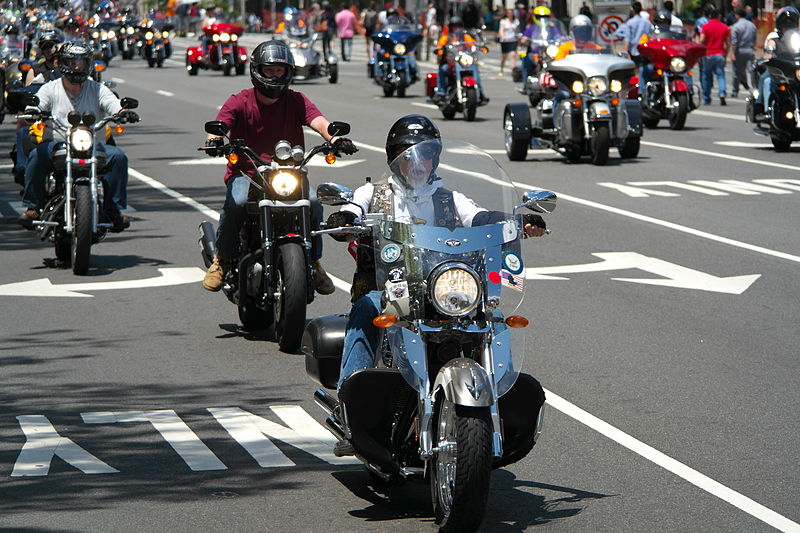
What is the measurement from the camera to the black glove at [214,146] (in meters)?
9.98

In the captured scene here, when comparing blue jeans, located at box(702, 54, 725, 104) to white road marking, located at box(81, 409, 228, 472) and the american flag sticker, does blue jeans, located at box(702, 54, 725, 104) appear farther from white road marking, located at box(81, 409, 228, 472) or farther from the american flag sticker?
the american flag sticker

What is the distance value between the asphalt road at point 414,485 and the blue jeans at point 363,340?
61cm

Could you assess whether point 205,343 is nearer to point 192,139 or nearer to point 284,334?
point 284,334

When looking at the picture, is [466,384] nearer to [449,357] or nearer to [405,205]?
[449,357]

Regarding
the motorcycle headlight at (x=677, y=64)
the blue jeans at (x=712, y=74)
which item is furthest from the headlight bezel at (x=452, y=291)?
the blue jeans at (x=712, y=74)

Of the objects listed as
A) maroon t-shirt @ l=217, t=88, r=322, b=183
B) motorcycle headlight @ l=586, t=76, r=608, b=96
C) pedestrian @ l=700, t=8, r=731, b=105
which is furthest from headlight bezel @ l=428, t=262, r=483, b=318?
pedestrian @ l=700, t=8, r=731, b=105

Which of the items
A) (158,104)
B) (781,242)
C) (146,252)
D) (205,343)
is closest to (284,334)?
(205,343)

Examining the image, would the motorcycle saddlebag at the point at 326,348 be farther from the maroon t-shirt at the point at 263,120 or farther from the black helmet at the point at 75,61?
the black helmet at the point at 75,61

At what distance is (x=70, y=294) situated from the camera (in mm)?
12281

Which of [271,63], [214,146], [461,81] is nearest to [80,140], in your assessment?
[271,63]

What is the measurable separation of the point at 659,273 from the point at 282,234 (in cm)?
432

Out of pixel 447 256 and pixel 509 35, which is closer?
pixel 447 256

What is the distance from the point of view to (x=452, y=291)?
238 inches

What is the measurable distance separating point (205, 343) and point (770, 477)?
14.5 ft
